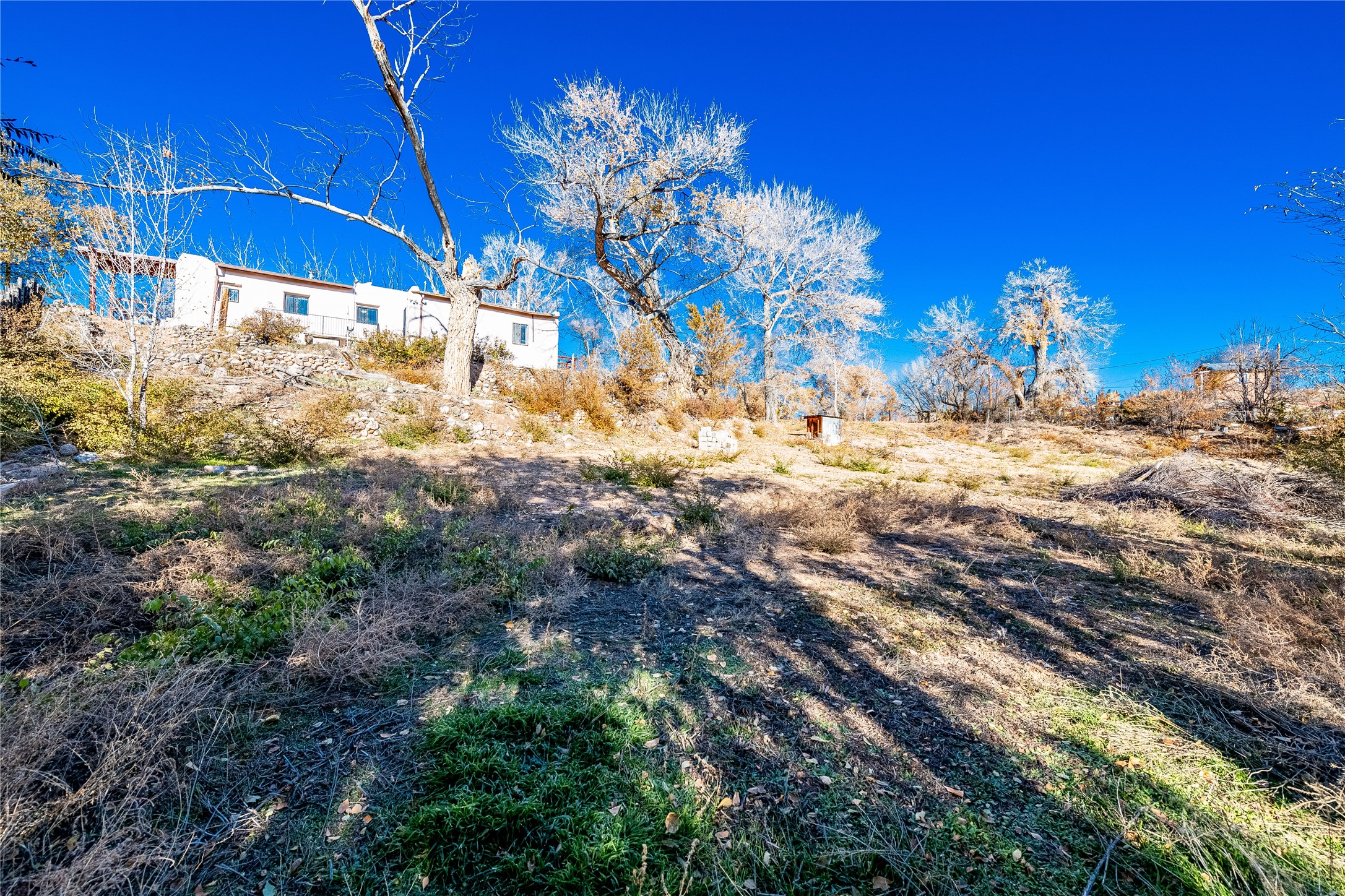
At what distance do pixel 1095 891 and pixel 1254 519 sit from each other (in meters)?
6.91

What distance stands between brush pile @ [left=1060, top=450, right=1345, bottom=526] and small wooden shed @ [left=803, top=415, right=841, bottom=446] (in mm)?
8853

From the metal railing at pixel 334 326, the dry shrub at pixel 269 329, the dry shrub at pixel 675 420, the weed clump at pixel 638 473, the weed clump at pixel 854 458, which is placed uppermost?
the metal railing at pixel 334 326

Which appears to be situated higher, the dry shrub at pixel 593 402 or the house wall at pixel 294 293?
the house wall at pixel 294 293

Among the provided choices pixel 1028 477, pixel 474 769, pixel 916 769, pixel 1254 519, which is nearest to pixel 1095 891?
pixel 916 769

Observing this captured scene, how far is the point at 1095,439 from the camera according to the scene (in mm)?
16781

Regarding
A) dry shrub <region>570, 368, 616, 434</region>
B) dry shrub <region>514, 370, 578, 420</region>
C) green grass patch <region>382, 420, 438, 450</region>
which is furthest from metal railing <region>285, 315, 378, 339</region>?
green grass patch <region>382, 420, 438, 450</region>

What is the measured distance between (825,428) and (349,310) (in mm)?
25298

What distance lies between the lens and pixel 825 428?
16922 mm

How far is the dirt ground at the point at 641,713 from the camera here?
1.48 meters

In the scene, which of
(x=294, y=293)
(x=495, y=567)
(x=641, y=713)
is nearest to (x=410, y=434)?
(x=495, y=567)

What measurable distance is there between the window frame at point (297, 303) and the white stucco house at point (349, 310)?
26mm

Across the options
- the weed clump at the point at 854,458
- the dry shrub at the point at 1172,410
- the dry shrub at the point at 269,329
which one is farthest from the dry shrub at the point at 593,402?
the dry shrub at the point at 1172,410

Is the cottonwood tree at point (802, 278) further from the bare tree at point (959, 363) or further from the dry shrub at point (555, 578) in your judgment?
the dry shrub at point (555, 578)

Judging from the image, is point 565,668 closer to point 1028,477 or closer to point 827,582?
point 827,582
